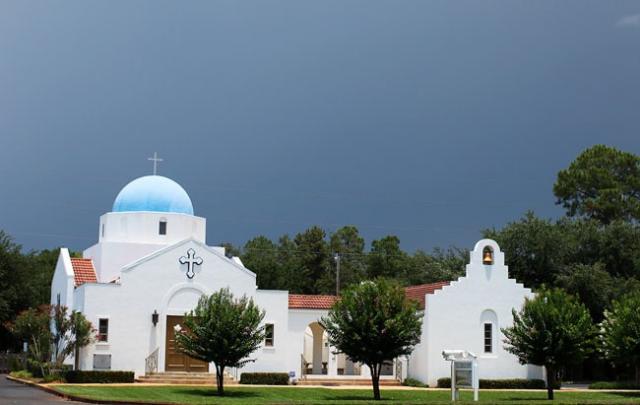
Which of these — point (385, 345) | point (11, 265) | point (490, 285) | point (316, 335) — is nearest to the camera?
point (385, 345)

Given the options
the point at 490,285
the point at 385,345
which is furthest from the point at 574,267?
the point at 385,345

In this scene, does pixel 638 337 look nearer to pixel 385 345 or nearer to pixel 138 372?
pixel 385 345

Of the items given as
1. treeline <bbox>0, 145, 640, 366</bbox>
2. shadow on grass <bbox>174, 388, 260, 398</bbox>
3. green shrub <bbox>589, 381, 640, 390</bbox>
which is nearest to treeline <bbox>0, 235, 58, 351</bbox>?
treeline <bbox>0, 145, 640, 366</bbox>

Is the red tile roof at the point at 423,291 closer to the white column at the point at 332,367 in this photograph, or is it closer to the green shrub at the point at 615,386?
the white column at the point at 332,367

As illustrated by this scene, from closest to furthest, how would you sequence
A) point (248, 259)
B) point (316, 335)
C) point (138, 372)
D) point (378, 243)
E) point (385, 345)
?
1. point (385, 345)
2. point (138, 372)
3. point (316, 335)
4. point (248, 259)
5. point (378, 243)

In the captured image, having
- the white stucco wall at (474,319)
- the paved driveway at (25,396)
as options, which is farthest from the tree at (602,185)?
the paved driveway at (25,396)

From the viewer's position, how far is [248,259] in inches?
3356

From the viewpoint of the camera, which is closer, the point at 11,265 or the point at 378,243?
the point at 11,265

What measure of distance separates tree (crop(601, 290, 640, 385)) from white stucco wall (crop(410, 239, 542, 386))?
6734 millimetres

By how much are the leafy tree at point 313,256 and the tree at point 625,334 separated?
4624 cm

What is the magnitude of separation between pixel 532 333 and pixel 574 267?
20.4 meters

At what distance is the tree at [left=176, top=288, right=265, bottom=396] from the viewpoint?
3631cm

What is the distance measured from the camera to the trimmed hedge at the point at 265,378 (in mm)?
43312

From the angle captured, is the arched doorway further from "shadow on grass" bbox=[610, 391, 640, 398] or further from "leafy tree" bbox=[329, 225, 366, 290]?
"leafy tree" bbox=[329, 225, 366, 290]
